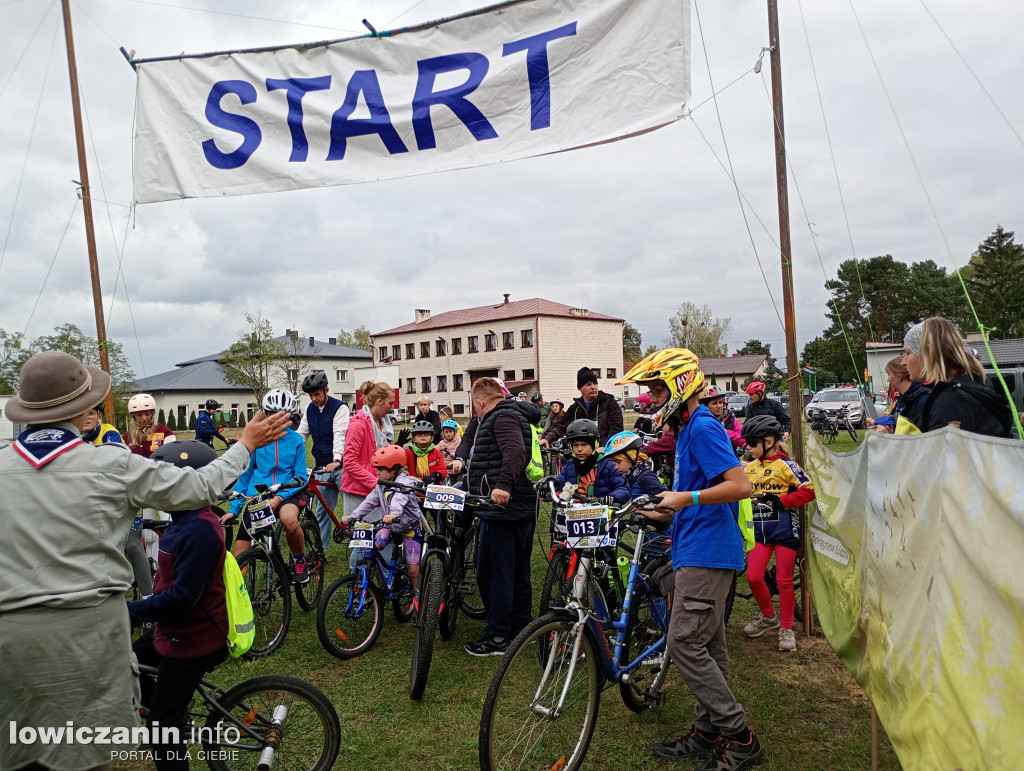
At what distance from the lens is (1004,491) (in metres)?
1.86

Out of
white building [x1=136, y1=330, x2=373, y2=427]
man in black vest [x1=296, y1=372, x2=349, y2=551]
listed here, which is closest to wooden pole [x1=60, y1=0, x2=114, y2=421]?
man in black vest [x1=296, y1=372, x2=349, y2=551]

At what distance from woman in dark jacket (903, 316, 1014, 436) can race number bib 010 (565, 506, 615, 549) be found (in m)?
1.76

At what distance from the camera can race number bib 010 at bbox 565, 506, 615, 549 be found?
378 centimetres

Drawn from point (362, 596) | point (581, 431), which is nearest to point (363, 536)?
point (362, 596)

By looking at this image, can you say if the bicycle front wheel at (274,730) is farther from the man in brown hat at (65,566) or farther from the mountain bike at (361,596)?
the mountain bike at (361,596)

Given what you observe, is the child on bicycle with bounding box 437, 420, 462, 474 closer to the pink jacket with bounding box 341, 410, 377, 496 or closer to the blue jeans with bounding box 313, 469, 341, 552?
the blue jeans with bounding box 313, 469, 341, 552

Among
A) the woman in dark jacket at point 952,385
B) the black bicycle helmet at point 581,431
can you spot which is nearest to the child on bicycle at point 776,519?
the black bicycle helmet at point 581,431

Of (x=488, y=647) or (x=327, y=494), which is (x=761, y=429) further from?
(x=327, y=494)

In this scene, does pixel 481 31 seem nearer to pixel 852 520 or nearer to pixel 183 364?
pixel 852 520

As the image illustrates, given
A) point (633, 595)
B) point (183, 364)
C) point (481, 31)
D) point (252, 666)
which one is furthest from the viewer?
point (183, 364)

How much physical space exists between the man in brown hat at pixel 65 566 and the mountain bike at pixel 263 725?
0.65m

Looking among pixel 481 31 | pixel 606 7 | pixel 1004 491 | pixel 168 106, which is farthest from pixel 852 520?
pixel 168 106

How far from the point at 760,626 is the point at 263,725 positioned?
397cm

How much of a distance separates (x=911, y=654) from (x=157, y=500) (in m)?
2.78
